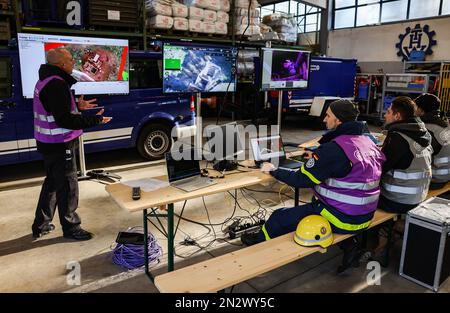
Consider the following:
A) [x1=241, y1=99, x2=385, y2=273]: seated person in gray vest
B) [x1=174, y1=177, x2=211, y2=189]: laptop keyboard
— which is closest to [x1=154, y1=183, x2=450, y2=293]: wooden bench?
[x1=241, y1=99, x2=385, y2=273]: seated person in gray vest

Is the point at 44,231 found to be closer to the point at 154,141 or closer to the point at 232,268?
the point at 232,268

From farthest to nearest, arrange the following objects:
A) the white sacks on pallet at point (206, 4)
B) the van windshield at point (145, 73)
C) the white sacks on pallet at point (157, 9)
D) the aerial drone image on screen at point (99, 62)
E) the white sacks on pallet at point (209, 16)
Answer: the white sacks on pallet at point (209, 16) → the white sacks on pallet at point (206, 4) → the white sacks on pallet at point (157, 9) → the van windshield at point (145, 73) → the aerial drone image on screen at point (99, 62)

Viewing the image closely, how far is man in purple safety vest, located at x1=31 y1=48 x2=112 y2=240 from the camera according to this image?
3.35 metres

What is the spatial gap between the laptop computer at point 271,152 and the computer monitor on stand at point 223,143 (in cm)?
20

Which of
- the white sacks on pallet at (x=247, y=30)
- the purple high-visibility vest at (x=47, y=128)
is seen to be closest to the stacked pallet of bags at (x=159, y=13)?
the white sacks on pallet at (x=247, y=30)

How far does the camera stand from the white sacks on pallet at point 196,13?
306 inches

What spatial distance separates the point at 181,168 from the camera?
3.07 m

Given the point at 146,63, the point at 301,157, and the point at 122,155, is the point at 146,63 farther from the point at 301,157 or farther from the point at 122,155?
the point at 301,157

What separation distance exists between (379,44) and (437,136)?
39.9ft

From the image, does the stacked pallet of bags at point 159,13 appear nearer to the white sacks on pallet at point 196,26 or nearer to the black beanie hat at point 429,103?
the white sacks on pallet at point 196,26

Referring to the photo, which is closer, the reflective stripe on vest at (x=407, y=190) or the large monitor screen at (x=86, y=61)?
the reflective stripe on vest at (x=407, y=190)

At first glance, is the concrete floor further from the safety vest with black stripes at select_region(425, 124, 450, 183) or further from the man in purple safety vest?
the safety vest with black stripes at select_region(425, 124, 450, 183)
